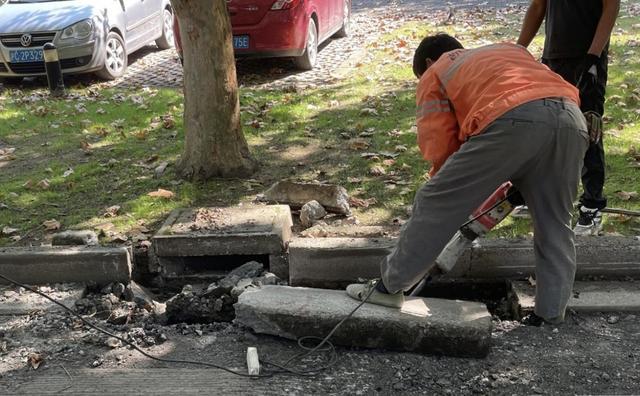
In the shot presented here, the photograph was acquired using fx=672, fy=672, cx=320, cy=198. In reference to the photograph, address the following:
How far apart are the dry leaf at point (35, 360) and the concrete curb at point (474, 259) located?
1475mm

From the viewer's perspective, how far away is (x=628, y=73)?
8.29 meters

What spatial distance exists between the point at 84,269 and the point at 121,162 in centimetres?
220

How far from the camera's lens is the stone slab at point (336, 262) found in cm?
403

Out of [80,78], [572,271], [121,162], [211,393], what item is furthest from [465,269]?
[80,78]

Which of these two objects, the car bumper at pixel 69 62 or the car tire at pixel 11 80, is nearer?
the car bumper at pixel 69 62

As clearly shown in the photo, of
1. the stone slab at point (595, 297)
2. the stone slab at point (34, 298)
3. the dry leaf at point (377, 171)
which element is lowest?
the stone slab at point (595, 297)

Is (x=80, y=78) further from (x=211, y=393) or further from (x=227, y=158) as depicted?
(x=211, y=393)

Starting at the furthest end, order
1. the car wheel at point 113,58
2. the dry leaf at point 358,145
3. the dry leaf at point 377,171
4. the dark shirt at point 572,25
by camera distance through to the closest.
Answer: the car wheel at point 113,58, the dry leaf at point 358,145, the dry leaf at point 377,171, the dark shirt at point 572,25

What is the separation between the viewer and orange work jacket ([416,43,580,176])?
3.06m

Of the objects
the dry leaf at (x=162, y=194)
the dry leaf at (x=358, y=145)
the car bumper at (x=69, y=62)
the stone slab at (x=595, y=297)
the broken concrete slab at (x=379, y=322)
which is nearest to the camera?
the broken concrete slab at (x=379, y=322)

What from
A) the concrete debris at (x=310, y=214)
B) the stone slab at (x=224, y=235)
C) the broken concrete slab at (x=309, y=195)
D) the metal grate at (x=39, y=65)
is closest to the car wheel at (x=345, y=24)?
the metal grate at (x=39, y=65)

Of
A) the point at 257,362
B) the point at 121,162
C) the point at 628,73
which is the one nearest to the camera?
the point at 257,362

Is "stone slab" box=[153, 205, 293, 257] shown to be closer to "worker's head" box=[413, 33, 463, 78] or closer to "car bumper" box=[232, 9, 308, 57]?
"worker's head" box=[413, 33, 463, 78]

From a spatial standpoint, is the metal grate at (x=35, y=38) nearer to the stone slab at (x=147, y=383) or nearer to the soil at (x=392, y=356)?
the soil at (x=392, y=356)
